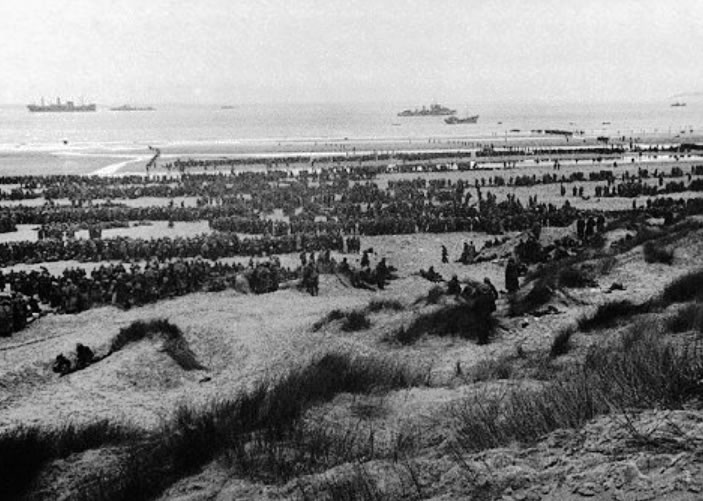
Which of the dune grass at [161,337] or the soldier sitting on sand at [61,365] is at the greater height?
the dune grass at [161,337]

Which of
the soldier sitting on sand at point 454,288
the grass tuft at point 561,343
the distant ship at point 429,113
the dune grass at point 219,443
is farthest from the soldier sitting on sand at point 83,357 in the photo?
the distant ship at point 429,113

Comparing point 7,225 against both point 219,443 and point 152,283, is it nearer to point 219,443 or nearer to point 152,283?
point 152,283

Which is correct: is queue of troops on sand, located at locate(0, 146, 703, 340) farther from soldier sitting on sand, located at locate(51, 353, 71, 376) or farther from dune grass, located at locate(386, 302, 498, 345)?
dune grass, located at locate(386, 302, 498, 345)

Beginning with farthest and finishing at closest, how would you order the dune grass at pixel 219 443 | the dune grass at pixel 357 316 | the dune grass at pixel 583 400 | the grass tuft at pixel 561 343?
the dune grass at pixel 357 316 < the grass tuft at pixel 561 343 < the dune grass at pixel 219 443 < the dune grass at pixel 583 400

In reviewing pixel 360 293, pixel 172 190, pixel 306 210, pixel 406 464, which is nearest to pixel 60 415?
pixel 406 464

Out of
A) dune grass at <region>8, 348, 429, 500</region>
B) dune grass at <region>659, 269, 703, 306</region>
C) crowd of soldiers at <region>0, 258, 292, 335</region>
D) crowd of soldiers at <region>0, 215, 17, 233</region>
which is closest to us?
dune grass at <region>8, 348, 429, 500</region>

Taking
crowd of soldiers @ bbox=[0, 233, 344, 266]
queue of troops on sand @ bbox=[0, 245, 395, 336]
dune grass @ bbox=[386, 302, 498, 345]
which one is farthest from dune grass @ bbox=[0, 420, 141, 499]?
crowd of soldiers @ bbox=[0, 233, 344, 266]

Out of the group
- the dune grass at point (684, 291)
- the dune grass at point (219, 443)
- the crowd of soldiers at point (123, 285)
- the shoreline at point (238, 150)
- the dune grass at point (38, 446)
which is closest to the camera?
the dune grass at point (219, 443)

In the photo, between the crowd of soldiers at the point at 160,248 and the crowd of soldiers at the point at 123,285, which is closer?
the crowd of soldiers at the point at 123,285

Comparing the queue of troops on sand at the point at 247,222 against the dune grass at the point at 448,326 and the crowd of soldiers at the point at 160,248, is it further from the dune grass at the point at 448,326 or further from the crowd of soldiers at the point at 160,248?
the dune grass at the point at 448,326

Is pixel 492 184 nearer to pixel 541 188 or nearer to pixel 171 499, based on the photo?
pixel 541 188

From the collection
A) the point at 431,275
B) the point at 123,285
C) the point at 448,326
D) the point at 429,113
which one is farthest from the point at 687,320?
the point at 429,113

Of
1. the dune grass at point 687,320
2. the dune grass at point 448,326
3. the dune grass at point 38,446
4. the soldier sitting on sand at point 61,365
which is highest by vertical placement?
the dune grass at point 687,320
